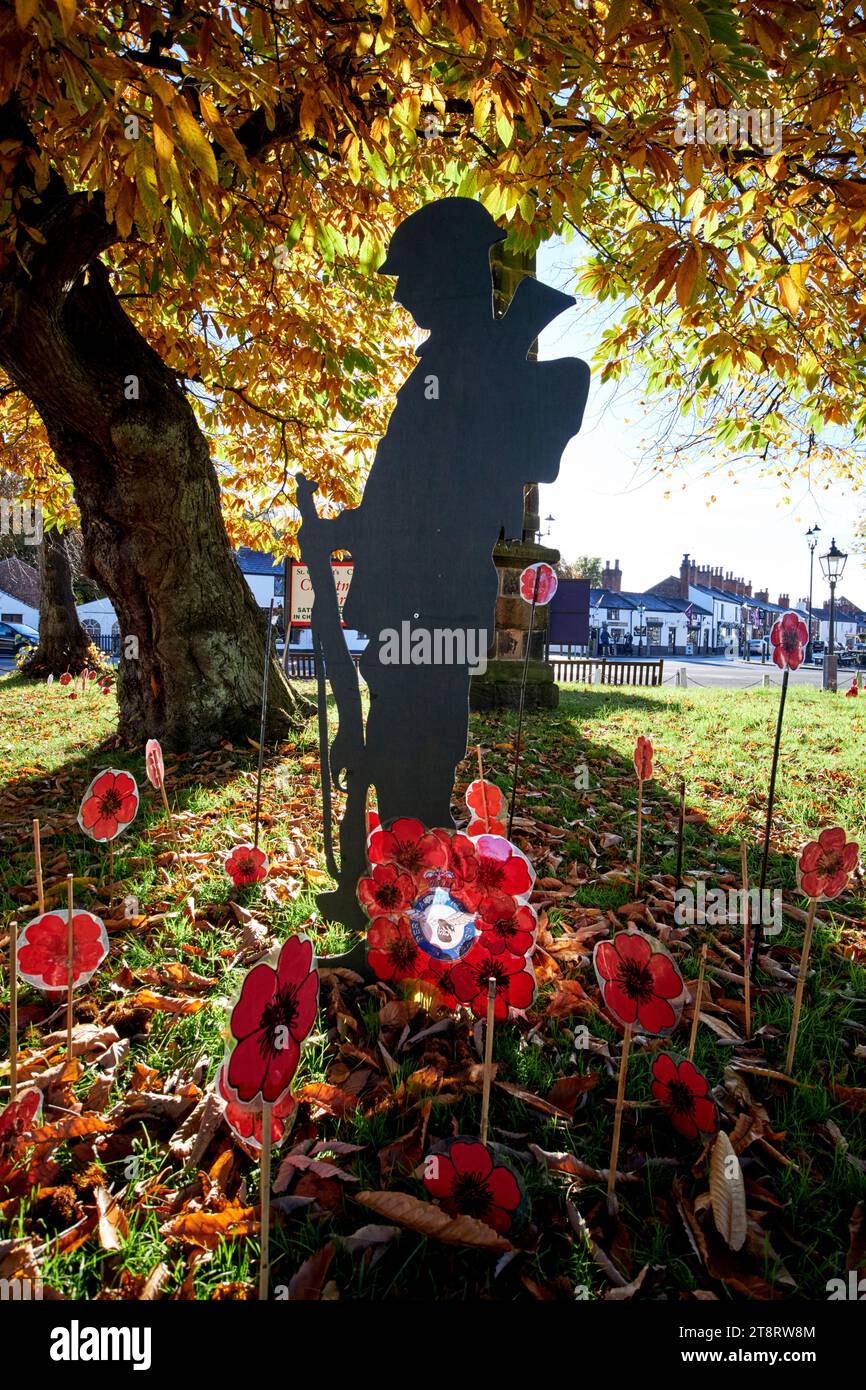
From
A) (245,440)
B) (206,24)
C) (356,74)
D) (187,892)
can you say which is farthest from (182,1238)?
(245,440)

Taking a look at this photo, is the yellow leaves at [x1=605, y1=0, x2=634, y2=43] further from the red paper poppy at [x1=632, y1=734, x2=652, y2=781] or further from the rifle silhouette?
the red paper poppy at [x1=632, y1=734, x2=652, y2=781]

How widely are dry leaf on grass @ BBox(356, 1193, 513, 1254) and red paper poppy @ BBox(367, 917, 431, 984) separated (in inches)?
26.9

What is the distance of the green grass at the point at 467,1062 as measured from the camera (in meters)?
1.39

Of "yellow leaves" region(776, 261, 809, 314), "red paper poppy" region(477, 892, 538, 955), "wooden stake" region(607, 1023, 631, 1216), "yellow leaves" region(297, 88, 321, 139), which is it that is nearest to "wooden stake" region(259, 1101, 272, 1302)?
"wooden stake" region(607, 1023, 631, 1216)

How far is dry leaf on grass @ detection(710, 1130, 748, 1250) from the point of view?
143cm

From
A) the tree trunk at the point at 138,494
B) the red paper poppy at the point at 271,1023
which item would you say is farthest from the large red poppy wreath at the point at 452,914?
the tree trunk at the point at 138,494

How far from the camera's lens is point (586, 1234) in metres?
1.44

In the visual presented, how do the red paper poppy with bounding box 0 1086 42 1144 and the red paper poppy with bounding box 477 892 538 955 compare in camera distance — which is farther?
the red paper poppy with bounding box 477 892 538 955

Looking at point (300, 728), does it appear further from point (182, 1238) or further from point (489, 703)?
point (182, 1238)

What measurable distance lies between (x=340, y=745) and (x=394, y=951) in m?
0.77

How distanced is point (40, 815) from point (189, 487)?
2.77 metres

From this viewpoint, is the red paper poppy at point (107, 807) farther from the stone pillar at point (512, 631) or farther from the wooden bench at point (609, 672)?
the wooden bench at point (609, 672)

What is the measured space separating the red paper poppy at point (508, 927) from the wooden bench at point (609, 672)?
14.6 metres

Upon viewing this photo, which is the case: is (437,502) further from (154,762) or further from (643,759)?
(154,762)
